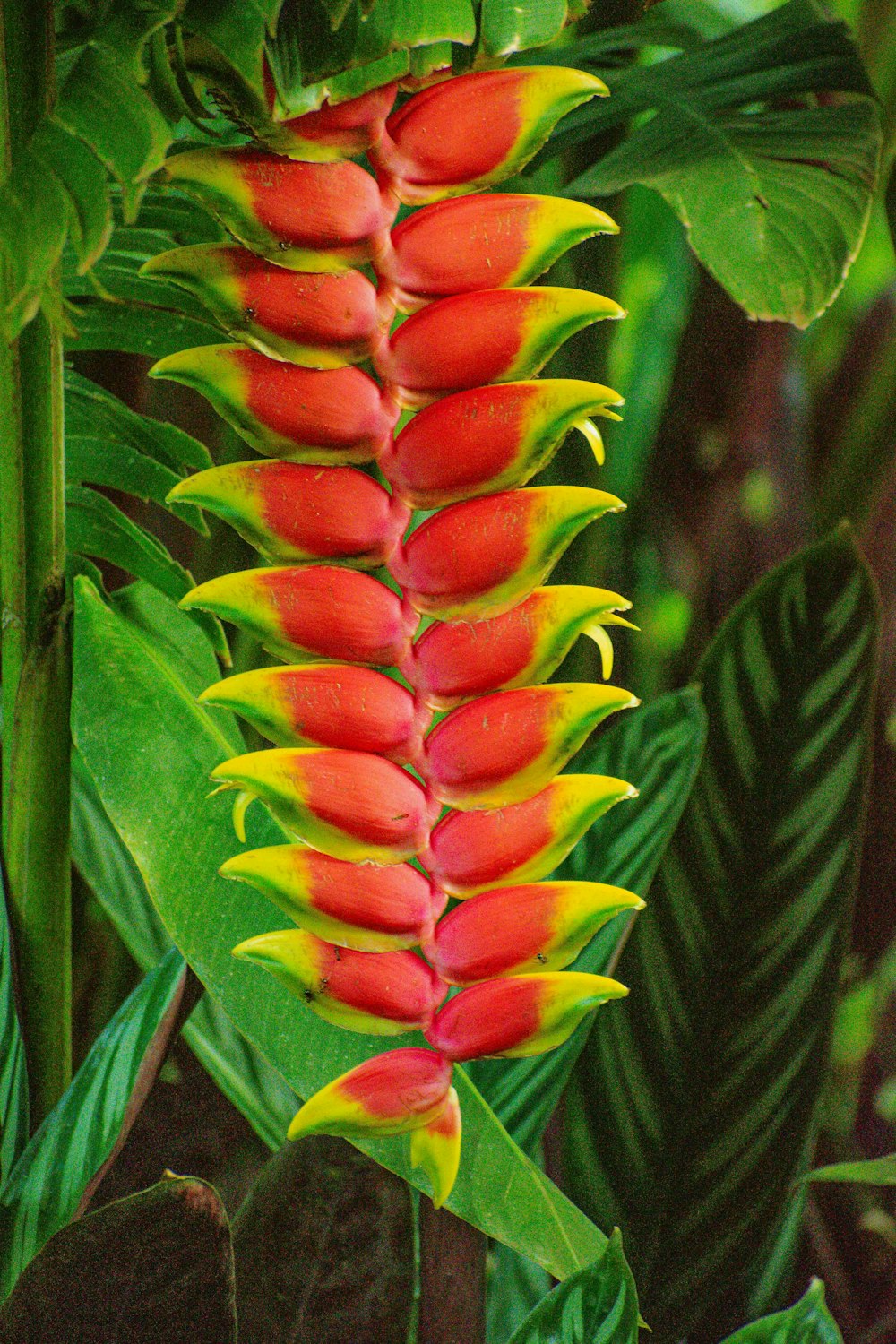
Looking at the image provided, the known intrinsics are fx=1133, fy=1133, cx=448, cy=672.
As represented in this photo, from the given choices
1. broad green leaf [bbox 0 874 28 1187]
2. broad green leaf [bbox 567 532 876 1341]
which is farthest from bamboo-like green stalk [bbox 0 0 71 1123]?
broad green leaf [bbox 567 532 876 1341]

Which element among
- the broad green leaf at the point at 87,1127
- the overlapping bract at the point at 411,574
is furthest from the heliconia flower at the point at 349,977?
the broad green leaf at the point at 87,1127

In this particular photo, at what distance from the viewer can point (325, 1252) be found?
40 centimetres

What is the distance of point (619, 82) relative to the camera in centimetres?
44

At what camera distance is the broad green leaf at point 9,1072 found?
364 millimetres

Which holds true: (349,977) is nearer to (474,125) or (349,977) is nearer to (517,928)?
(517,928)

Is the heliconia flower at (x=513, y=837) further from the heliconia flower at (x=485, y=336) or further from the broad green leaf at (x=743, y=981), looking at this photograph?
the broad green leaf at (x=743, y=981)

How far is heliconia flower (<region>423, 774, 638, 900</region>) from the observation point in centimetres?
28

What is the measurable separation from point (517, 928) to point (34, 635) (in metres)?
0.18

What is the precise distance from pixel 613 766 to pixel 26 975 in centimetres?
24

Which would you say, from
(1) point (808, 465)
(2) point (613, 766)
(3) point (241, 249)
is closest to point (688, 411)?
(1) point (808, 465)

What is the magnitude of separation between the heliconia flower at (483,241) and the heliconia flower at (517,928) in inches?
5.9

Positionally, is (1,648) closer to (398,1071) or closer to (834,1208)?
(398,1071)

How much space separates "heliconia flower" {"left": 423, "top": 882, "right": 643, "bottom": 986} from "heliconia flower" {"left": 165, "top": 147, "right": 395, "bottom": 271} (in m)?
0.16

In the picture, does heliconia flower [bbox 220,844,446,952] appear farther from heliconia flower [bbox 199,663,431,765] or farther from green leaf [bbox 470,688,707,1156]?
green leaf [bbox 470,688,707,1156]
